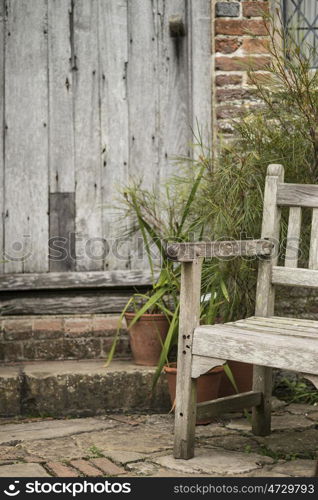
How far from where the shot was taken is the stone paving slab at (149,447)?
2.81 metres

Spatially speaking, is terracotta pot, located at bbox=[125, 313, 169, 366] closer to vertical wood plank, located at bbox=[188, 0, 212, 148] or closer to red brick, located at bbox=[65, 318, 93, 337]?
red brick, located at bbox=[65, 318, 93, 337]

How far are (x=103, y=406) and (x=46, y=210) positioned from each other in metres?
1.21

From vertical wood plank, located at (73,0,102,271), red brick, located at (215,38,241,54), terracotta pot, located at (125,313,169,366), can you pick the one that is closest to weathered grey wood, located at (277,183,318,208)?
terracotta pot, located at (125,313,169,366)

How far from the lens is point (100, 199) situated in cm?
432

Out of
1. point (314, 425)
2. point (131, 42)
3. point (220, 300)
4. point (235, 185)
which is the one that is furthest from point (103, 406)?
point (131, 42)

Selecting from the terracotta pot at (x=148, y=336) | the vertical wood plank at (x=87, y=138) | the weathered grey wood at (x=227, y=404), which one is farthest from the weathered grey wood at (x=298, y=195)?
the vertical wood plank at (x=87, y=138)

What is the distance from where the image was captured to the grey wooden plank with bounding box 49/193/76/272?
431 centimetres

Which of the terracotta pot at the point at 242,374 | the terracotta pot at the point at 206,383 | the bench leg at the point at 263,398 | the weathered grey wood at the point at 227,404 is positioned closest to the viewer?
the weathered grey wood at the point at 227,404

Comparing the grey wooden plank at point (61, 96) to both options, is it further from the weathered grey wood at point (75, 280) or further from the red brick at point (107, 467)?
the red brick at point (107, 467)

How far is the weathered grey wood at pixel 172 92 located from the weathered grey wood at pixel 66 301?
729 millimetres

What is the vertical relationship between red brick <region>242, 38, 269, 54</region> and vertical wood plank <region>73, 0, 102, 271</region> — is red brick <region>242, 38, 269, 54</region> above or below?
above

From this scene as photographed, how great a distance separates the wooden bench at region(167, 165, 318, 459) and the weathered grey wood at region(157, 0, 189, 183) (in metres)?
1.17

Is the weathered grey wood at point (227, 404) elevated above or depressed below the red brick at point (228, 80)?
below
